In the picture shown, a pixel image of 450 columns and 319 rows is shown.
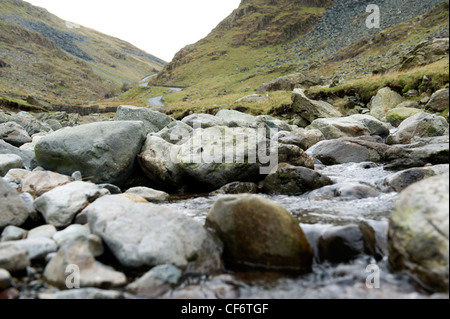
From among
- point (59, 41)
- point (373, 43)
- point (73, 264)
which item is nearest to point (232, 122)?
point (73, 264)

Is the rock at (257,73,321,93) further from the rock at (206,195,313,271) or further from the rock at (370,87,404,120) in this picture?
the rock at (206,195,313,271)

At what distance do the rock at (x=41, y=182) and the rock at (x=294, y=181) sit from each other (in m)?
6.56

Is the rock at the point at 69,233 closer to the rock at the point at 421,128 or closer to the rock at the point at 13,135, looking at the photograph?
the rock at the point at 13,135

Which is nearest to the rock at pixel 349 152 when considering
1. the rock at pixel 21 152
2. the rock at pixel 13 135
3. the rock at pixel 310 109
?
the rock at pixel 310 109

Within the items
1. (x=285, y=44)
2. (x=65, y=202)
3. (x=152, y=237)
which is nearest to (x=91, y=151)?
(x=65, y=202)

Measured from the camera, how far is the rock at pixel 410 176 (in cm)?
775

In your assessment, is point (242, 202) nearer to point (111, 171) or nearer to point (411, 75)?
point (111, 171)

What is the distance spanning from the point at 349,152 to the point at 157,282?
34.5 ft

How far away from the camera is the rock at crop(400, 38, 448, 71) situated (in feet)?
74.9

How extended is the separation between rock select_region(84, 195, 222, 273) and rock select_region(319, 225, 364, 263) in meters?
1.87

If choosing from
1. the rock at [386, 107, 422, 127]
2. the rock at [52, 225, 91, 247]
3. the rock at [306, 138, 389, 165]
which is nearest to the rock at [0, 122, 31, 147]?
the rock at [52, 225, 91, 247]

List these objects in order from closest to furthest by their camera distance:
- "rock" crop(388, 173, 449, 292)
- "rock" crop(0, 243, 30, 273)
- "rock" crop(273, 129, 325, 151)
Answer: "rock" crop(388, 173, 449, 292) < "rock" crop(0, 243, 30, 273) < "rock" crop(273, 129, 325, 151)

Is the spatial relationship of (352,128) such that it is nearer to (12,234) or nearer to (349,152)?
(349,152)
